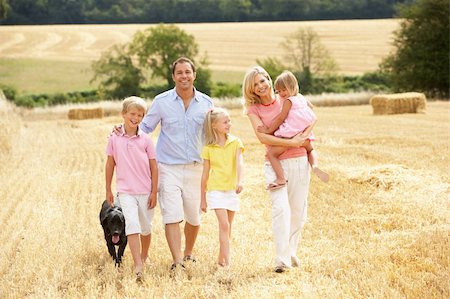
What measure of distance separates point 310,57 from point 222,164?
4734cm

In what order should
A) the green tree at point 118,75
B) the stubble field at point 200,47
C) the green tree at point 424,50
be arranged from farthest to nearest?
the stubble field at point 200,47
the green tree at point 118,75
the green tree at point 424,50

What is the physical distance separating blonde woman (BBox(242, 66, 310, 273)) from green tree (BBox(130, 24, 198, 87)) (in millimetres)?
47802

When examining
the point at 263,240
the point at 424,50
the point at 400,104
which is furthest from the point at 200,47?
the point at 263,240

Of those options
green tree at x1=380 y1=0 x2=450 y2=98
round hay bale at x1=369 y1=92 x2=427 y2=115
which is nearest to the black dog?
round hay bale at x1=369 y1=92 x2=427 y2=115

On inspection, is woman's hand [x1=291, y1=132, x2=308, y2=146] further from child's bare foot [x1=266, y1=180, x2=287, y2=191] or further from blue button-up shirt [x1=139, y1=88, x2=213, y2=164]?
blue button-up shirt [x1=139, y1=88, x2=213, y2=164]

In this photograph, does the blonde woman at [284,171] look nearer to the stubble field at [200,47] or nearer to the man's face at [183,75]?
the man's face at [183,75]

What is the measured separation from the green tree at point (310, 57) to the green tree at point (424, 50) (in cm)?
742

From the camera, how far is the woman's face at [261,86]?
7020mm

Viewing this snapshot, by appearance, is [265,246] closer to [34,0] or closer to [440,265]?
[440,265]

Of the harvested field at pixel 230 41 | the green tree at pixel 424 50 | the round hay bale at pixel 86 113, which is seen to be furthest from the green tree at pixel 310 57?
the round hay bale at pixel 86 113

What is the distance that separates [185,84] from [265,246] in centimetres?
200

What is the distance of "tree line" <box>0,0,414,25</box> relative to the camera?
77.2 m

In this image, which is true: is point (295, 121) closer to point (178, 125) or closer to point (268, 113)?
point (268, 113)

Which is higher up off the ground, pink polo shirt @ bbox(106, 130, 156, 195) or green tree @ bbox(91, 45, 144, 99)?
pink polo shirt @ bbox(106, 130, 156, 195)
